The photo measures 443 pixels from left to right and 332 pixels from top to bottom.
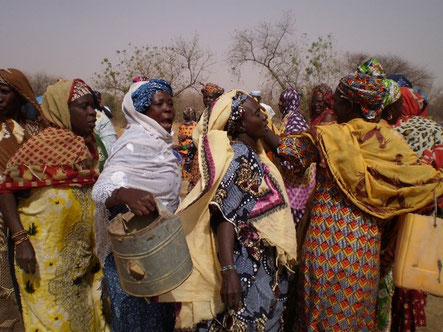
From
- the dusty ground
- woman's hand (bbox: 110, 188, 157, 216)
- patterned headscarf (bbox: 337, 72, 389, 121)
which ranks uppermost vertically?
patterned headscarf (bbox: 337, 72, 389, 121)

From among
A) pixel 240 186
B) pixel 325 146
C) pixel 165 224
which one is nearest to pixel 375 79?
pixel 325 146

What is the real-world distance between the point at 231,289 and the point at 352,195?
0.87m

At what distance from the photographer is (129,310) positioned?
7.54 ft

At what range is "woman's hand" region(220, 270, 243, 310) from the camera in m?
1.96

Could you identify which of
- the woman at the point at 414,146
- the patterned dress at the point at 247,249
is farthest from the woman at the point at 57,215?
the woman at the point at 414,146

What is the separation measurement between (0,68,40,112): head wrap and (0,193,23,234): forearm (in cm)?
78

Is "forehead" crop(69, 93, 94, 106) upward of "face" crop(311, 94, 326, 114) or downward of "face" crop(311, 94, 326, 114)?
upward

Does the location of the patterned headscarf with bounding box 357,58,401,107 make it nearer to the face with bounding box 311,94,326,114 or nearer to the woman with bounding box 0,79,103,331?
the woman with bounding box 0,79,103,331

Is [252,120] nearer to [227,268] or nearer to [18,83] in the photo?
[227,268]

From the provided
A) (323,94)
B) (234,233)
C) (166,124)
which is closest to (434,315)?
(234,233)

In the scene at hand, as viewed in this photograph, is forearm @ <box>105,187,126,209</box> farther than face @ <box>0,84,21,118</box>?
No

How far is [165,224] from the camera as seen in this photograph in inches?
66.3

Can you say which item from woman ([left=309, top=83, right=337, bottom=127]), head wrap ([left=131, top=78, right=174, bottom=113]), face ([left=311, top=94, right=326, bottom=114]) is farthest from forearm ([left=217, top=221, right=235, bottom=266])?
face ([left=311, top=94, right=326, bottom=114])

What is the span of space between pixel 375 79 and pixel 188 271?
1.55 m
